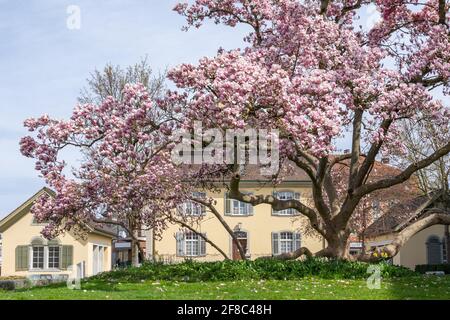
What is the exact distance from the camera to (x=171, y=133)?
18.6m

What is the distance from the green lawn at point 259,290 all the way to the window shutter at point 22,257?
85.5 ft

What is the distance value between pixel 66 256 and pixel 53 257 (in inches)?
41.4

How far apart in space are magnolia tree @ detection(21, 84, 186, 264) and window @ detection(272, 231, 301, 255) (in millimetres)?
29687

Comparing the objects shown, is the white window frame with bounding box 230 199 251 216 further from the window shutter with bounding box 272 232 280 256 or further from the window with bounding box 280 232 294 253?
the window with bounding box 280 232 294 253

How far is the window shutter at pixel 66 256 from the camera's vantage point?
139 feet

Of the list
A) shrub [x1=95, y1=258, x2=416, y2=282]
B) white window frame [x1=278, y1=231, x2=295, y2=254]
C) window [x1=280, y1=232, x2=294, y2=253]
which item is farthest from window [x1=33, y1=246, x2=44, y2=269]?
shrub [x1=95, y1=258, x2=416, y2=282]

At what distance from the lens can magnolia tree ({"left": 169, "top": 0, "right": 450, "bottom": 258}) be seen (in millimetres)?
16531

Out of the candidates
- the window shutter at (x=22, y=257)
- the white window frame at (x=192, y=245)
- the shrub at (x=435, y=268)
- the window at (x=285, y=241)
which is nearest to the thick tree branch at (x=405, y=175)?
the shrub at (x=435, y=268)

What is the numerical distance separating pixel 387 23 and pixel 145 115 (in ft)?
25.8

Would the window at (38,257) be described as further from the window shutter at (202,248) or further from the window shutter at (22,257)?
the window shutter at (202,248)

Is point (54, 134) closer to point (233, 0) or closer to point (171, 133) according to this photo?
point (171, 133)

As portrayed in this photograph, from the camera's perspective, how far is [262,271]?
62.0ft
